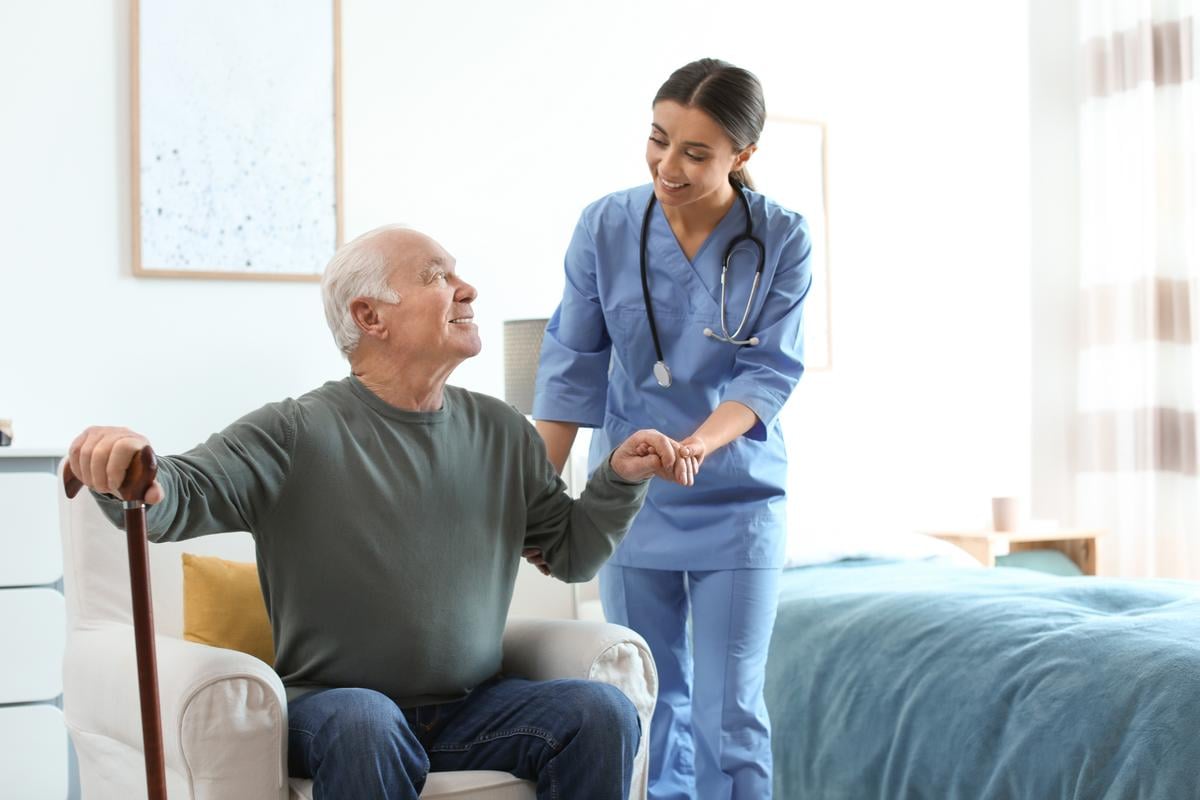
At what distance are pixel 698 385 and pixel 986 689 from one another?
29.7 inches

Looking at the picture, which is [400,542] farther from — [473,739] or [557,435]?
[557,435]

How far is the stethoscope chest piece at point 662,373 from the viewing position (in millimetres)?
2078

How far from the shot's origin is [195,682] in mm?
1530

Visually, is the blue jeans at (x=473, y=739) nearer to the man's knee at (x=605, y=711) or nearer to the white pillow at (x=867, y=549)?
the man's knee at (x=605, y=711)

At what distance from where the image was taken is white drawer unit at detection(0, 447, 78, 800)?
2525 mm

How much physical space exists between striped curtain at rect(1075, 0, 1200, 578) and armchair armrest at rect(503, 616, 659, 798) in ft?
9.52

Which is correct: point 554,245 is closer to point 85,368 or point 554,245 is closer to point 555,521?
point 85,368

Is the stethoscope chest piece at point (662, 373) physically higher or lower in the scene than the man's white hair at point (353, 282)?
lower

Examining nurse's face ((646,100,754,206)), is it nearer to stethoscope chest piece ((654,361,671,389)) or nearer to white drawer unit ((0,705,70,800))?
stethoscope chest piece ((654,361,671,389))

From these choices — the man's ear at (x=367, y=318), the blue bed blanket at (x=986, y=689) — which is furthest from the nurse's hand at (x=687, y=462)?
the blue bed blanket at (x=986, y=689)

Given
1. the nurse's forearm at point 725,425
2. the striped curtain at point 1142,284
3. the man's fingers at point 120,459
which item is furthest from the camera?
the striped curtain at point 1142,284

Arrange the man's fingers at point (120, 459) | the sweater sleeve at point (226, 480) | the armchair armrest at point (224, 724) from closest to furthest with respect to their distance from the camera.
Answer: the man's fingers at point (120, 459) → the sweater sleeve at point (226, 480) → the armchair armrest at point (224, 724)

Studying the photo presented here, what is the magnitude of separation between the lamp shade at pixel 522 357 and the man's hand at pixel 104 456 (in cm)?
186

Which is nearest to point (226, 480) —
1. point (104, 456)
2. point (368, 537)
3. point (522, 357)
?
point (368, 537)
